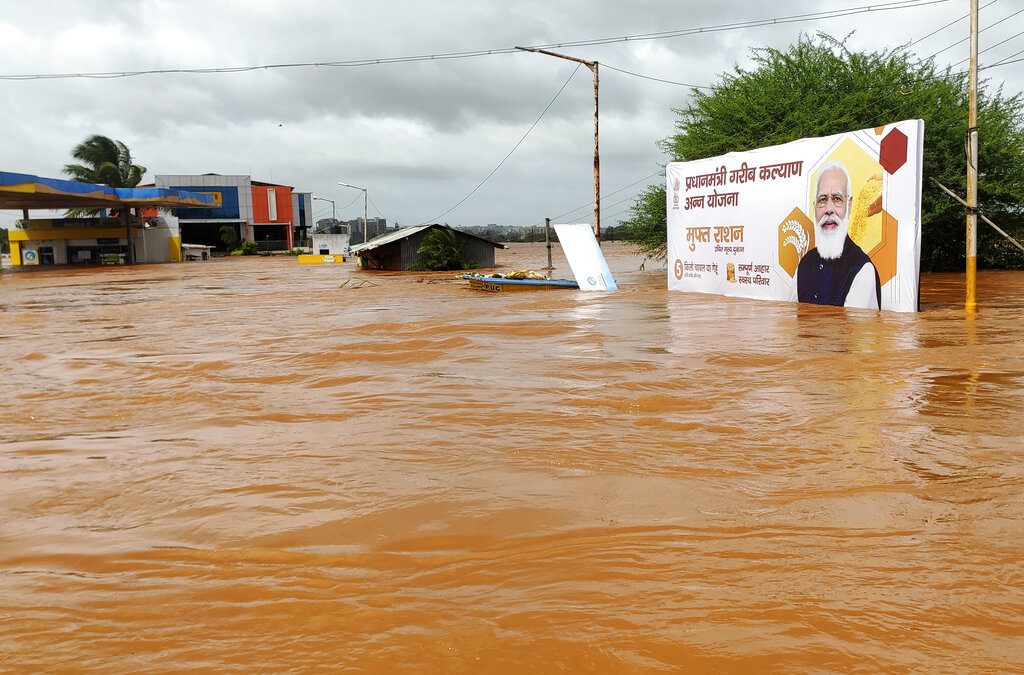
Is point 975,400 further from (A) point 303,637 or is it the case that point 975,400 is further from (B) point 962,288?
(B) point 962,288

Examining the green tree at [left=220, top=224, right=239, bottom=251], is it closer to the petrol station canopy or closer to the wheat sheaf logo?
the petrol station canopy

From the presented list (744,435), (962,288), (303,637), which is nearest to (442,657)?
Answer: (303,637)

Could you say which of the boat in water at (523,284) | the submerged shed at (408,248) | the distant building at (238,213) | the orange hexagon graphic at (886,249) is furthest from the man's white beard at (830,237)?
the distant building at (238,213)

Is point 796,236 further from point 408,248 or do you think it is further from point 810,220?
point 408,248

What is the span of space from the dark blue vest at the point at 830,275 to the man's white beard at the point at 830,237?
0.09 m

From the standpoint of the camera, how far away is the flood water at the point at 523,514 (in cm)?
284

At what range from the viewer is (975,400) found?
257 inches

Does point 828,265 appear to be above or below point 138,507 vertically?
above

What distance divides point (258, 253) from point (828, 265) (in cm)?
6315

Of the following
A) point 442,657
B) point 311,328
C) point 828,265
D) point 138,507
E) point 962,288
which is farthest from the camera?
point 962,288

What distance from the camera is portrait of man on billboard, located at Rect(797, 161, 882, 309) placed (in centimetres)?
1426

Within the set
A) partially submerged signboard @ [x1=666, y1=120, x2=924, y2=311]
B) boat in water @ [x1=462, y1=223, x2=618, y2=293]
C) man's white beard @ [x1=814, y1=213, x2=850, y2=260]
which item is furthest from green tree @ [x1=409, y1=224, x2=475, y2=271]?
man's white beard @ [x1=814, y1=213, x2=850, y2=260]

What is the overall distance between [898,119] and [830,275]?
1072 centimetres

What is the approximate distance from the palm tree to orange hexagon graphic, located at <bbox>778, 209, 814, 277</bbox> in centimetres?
5324
